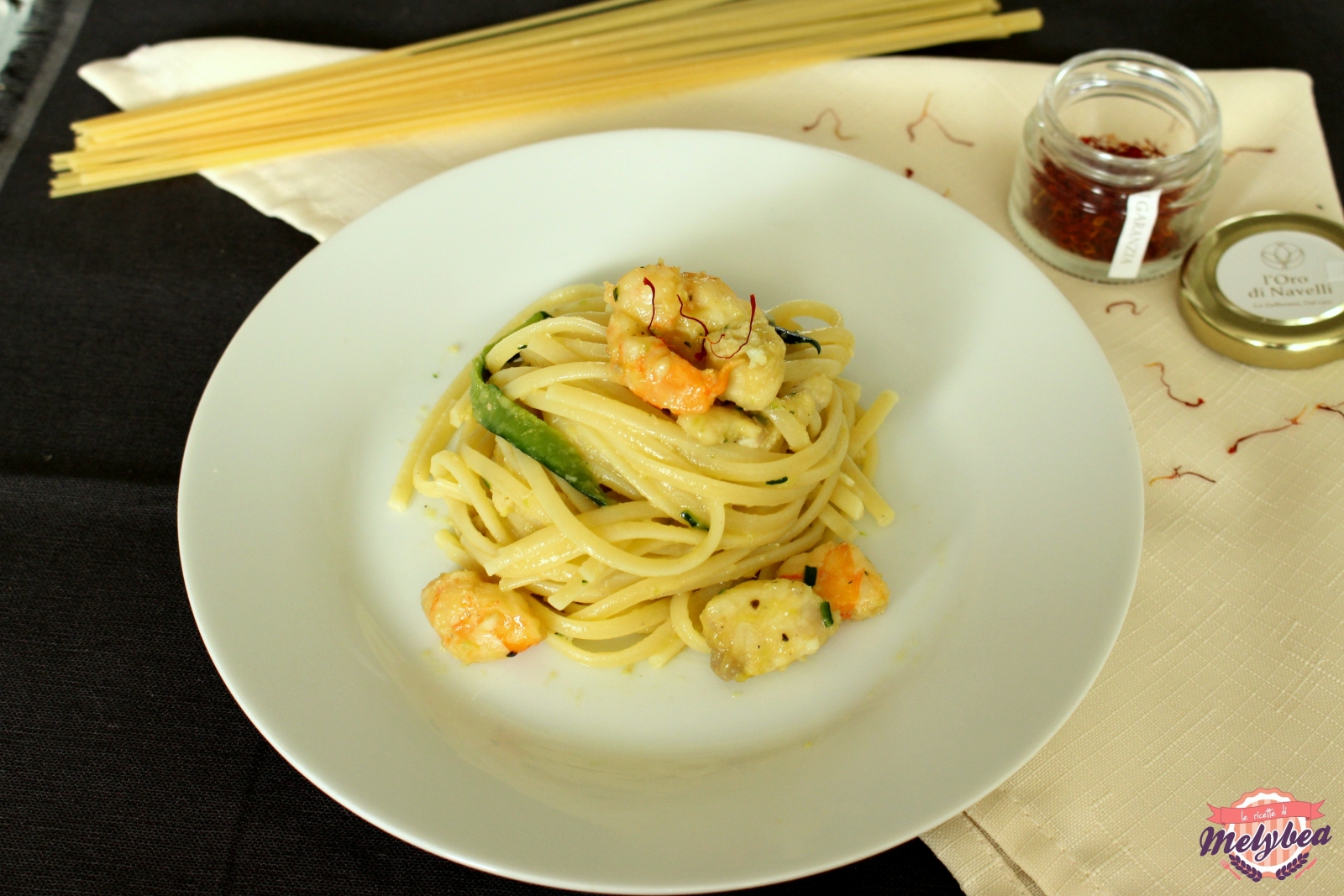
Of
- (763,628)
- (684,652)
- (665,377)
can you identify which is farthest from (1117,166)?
(684,652)

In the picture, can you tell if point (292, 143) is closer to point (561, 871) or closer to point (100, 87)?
point (100, 87)

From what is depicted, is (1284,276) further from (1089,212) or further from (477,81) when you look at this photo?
(477,81)

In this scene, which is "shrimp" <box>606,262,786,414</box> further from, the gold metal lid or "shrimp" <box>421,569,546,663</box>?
the gold metal lid

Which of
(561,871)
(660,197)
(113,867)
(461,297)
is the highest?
(660,197)

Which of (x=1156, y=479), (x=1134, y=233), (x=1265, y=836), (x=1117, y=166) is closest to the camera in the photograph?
(x=1265, y=836)

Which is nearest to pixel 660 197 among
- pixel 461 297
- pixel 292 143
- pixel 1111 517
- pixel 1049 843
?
pixel 461 297

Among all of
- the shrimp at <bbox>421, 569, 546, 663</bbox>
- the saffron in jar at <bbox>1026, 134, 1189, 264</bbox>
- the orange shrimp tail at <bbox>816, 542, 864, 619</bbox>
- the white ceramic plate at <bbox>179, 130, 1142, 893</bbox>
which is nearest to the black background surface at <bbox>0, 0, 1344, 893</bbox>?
the white ceramic plate at <bbox>179, 130, 1142, 893</bbox>
